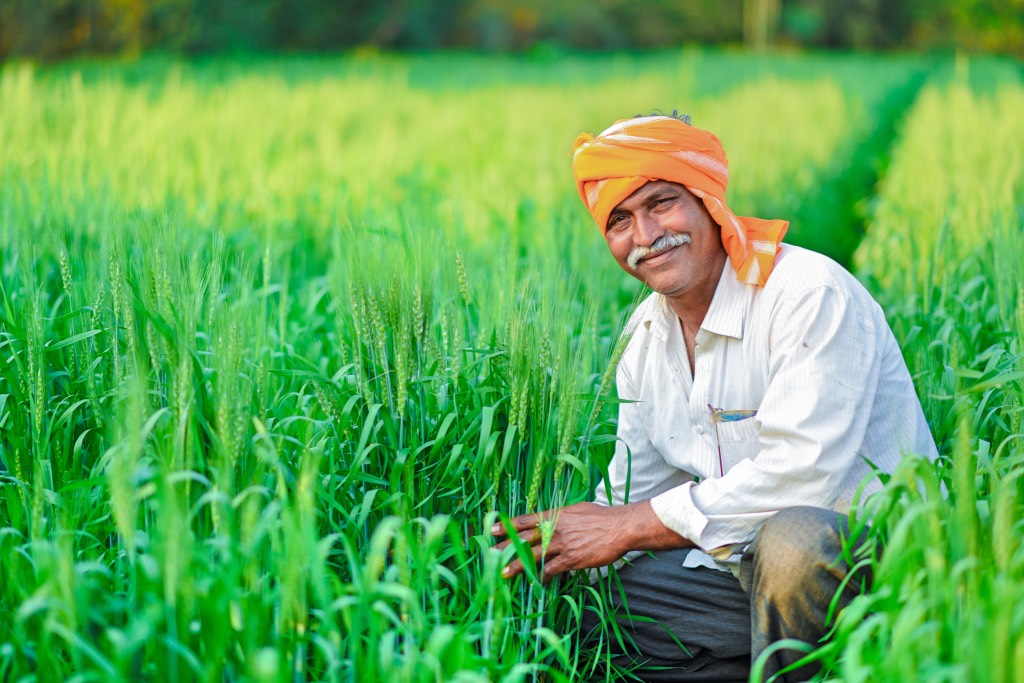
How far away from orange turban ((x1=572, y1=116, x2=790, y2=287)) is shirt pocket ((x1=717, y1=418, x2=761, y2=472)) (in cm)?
30

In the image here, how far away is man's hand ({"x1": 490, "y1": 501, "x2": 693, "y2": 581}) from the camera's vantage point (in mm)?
2092

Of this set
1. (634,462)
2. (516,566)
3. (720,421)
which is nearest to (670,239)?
(720,421)

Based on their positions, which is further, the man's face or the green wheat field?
the man's face

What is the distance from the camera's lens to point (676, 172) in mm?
2213

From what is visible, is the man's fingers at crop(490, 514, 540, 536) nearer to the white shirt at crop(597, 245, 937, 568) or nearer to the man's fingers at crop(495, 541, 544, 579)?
the man's fingers at crop(495, 541, 544, 579)

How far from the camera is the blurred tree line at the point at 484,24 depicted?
19.4 m

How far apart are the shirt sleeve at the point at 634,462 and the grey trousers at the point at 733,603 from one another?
0.17m

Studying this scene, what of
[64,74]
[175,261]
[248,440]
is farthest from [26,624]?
[64,74]

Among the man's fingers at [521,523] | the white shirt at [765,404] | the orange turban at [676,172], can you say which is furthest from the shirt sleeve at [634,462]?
the orange turban at [676,172]

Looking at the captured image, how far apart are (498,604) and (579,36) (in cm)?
3693

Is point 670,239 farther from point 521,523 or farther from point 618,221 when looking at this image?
point 521,523

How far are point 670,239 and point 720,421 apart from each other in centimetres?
41

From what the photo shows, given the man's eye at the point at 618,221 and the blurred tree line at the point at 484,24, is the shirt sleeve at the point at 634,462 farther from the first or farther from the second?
the blurred tree line at the point at 484,24

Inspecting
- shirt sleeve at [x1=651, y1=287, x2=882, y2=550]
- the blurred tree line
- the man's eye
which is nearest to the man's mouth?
the man's eye
